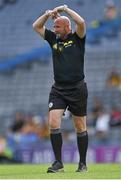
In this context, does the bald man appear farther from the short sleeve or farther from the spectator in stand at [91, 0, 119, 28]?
the spectator in stand at [91, 0, 119, 28]

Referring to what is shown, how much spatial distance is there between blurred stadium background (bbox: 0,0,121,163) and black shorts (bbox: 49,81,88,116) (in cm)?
776

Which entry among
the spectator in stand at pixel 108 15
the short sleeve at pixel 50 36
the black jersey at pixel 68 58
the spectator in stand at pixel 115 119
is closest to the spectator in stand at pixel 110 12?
the spectator in stand at pixel 108 15

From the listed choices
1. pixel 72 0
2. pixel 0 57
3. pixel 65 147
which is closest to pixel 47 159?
pixel 65 147

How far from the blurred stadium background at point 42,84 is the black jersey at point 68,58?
7.92 meters

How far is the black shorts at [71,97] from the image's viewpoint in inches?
401

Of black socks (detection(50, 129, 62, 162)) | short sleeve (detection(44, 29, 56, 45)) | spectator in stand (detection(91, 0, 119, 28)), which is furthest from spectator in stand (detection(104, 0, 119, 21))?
black socks (detection(50, 129, 62, 162))

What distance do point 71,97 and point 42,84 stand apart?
1300cm

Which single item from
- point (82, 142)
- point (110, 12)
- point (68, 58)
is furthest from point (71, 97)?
point (110, 12)

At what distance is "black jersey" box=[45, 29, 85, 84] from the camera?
33.3ft

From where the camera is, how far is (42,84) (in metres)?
23.2

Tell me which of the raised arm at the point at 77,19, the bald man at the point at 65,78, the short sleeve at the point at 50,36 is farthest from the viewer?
the short sleeve at the point at 50,36

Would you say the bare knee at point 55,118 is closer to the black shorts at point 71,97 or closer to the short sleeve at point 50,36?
the black shorts at point 71,97

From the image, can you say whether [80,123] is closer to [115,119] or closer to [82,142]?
[82,142]

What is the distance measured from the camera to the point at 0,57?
24859mm
